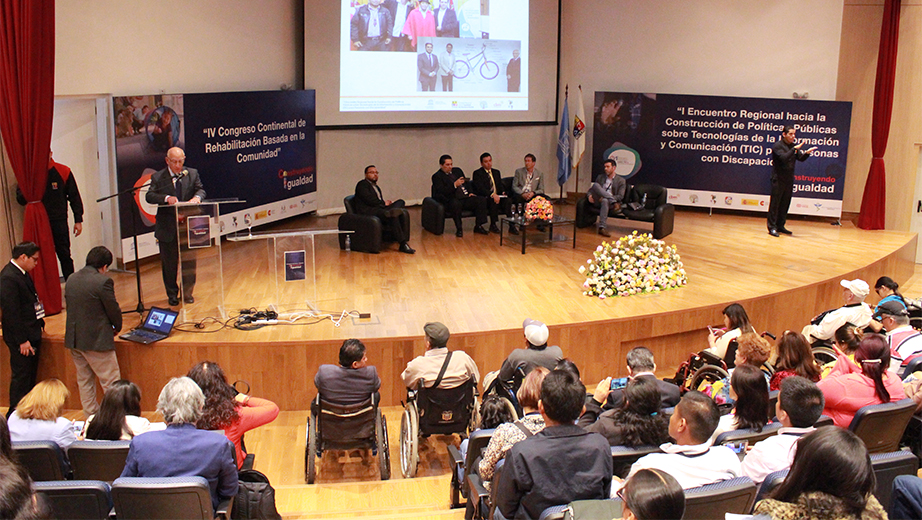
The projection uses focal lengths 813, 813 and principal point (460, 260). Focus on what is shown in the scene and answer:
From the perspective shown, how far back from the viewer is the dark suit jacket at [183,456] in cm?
318

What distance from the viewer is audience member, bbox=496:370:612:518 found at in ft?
9.77

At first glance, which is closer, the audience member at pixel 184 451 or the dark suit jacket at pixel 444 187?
the audience member at pixel 184 451

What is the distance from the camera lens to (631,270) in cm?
781

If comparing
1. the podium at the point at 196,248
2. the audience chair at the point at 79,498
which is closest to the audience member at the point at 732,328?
the podium at the point at 196,248

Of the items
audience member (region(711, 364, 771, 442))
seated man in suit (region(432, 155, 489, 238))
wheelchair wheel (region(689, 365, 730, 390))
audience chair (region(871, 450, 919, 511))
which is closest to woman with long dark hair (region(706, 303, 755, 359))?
wheelchair wheel (region(689, 365, 730, 390))

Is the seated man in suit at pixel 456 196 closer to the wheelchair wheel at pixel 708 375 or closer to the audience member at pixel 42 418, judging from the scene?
the wheelchair wheel at pixel 708 375

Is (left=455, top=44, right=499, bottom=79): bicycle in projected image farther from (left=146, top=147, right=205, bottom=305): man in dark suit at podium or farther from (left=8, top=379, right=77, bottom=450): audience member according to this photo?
(left=8, top=379, right=77, bottom=450): audience member

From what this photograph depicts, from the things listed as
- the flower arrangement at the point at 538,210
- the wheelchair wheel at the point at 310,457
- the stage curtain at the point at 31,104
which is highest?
the stage curtain at the point at 31,104

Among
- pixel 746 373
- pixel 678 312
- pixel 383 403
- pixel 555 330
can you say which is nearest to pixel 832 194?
pixel 678 312

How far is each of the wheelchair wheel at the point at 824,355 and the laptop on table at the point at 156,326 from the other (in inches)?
188

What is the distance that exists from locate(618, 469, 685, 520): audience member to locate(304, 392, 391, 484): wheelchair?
2911mm

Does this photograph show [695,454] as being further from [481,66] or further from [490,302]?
[481,66]

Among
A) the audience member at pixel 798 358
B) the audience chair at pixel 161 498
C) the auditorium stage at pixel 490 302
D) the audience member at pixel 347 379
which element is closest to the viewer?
the audience chair at pixel 161 498

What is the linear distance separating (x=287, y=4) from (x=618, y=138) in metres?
5.10
